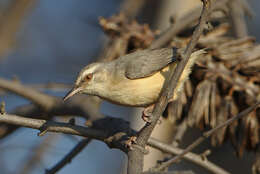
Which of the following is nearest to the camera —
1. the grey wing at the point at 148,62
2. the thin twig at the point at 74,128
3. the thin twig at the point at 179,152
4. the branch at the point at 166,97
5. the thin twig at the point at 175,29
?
the branch at the point at 166,97

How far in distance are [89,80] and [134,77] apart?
548 mm

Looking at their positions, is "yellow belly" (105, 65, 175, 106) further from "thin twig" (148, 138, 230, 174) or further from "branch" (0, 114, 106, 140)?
"branch" (0, 114, 106, 140)

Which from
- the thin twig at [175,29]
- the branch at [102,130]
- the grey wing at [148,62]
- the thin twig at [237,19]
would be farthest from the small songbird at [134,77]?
the thin twig at [237,19]

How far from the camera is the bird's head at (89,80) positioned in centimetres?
439

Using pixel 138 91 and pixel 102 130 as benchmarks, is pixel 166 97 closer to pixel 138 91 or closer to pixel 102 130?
pixel 102 130

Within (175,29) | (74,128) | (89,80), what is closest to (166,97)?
(74,128)

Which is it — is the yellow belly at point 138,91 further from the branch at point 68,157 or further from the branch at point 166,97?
the branch at point 166,97

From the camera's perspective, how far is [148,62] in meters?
4.42

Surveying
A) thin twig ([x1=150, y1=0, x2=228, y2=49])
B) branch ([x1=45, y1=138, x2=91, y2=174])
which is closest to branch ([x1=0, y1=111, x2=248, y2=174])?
branch ([x1=45, y1=138, x2=91, y2=174])

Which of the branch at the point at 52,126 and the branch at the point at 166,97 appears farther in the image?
the branch at the point at 52,126

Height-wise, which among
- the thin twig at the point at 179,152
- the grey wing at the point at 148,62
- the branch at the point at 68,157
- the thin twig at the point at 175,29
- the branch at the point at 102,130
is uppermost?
the thin twig at the point at 175,29

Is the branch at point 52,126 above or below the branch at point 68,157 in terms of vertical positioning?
above

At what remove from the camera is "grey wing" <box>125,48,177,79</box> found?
430cm

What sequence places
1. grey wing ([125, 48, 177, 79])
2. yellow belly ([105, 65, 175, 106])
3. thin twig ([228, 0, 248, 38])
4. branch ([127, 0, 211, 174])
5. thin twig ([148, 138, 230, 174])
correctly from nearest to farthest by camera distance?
1. branch ([127, 0, 211, 174])
2. thin twig ([148, 138, 230, 174])
3. yellow belly ([105, 65, 175, 106])
4. grey wing ([125, 48, 177, 79])
5. thin twig ([228, 0, 248, 38])
